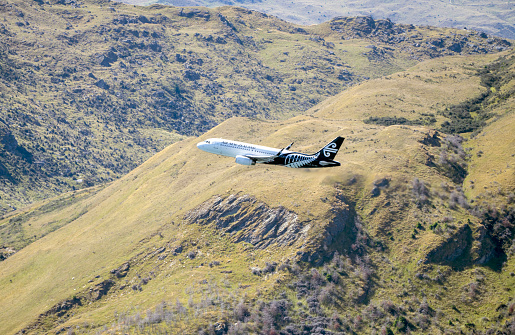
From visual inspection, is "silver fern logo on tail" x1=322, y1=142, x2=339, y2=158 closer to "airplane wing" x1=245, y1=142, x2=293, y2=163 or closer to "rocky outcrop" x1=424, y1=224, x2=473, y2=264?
"airplane wing" x1=245, y1=142, x2=293, y2=163

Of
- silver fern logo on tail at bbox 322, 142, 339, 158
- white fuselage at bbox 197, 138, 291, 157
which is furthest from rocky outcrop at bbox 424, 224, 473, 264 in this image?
white fuselage at bbox 197, 138, 291, 157

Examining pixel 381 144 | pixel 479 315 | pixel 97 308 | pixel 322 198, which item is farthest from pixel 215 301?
pixel 381 144

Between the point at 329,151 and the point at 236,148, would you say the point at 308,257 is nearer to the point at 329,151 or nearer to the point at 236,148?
the point at 329,151

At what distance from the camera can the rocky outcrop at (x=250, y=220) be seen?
163 metres

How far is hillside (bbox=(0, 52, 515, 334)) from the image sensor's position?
141m

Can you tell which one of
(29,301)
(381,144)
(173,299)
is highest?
(381,144)

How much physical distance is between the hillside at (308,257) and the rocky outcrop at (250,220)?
45 cm

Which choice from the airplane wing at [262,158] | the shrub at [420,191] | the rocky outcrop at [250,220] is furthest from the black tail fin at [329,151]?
the shrub at [420,191]

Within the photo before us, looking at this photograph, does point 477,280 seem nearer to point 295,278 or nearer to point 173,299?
point 295,278

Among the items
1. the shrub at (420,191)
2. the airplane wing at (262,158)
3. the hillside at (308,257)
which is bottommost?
the hillside at (308,257)

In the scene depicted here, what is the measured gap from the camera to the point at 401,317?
5531 inches

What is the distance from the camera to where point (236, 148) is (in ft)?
406

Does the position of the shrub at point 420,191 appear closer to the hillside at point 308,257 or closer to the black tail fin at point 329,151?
the hillside at point 308,257

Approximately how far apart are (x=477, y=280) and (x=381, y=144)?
70.6 meters
